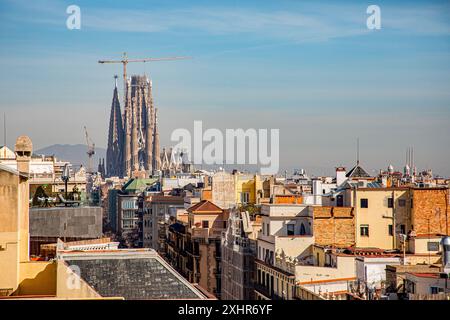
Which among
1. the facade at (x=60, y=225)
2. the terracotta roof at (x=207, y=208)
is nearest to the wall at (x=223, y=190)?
the terracotta roof at (x=207, y=208)

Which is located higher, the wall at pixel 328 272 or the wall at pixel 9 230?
the wall at pixel 9 230

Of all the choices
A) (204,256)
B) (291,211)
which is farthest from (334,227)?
(204,256)

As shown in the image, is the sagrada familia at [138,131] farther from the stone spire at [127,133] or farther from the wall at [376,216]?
the wall at [376,216]

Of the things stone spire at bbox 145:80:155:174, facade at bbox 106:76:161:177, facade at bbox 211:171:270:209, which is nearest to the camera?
facade at bbox 211:171:270:209

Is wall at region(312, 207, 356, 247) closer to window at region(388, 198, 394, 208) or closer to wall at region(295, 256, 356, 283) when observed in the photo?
window at region(388, 198, 394, 208)

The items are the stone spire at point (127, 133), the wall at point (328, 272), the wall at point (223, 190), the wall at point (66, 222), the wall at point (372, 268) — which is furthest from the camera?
the stone spire at point (127, 133)

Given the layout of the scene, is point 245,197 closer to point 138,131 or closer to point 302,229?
point 302,229

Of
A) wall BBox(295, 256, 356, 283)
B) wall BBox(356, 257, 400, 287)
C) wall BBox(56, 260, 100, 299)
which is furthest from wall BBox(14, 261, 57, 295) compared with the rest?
wall BBox(295, 256, 356, 283)

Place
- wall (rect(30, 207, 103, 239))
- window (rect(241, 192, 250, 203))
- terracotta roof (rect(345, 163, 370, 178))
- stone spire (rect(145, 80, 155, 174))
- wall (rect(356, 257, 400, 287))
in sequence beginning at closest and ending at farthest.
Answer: wall (rect(30, 207, 103, 239)) < wall (rect(356, 257, 400, 287)) < terracotta roof (rect(345, 163, 370, 178)) < window (rect(241, 192, 250, 203)) < stone spire (rect(145, 80, 155, 174))

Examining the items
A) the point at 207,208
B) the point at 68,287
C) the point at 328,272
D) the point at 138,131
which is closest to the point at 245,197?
the point at 207,208
